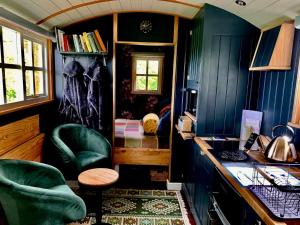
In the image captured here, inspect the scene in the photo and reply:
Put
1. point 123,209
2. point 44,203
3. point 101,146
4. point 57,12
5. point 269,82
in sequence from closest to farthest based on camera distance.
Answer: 1. point 44,203
2. point 269,82
3. point 57,12
4. point 123,209
5. point 101,146

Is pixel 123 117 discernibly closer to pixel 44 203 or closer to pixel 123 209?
pixel 123 209

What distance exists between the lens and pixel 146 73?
16.3 feet

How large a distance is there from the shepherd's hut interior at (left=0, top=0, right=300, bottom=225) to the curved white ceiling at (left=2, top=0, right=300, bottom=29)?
16 mm

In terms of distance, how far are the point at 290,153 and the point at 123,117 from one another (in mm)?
3729

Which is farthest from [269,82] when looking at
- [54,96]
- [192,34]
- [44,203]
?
[54,96]

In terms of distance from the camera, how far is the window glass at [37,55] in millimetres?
2928

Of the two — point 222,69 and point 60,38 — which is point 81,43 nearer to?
point 60,38

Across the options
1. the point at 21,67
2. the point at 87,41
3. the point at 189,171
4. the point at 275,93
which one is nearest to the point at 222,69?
the point at 275,93

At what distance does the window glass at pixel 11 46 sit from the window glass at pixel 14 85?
106mm

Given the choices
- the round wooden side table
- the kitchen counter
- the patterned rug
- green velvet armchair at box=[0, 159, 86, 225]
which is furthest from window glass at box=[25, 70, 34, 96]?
the kitchen counter

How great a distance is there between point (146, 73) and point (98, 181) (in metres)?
3.07

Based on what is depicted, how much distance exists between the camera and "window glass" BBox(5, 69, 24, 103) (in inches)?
92.7

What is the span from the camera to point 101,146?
3.13 meters

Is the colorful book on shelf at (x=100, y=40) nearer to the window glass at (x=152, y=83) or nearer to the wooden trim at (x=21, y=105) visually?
the wooden trim at (x=21, y=105)
